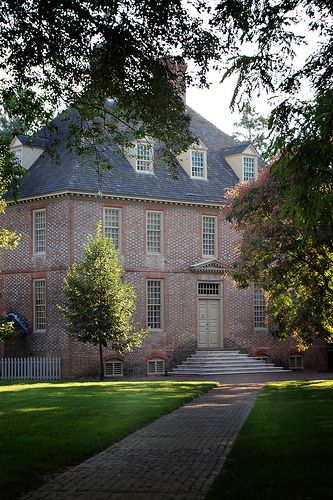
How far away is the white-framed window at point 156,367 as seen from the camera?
35.8 meters

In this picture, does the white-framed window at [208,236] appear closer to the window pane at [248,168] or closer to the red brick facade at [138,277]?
the red brick facade at [138,277]

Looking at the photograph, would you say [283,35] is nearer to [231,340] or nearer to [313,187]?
[313,187]

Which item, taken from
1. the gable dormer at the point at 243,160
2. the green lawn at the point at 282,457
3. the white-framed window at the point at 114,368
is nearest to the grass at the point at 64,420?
the green lawn at the point at 282,457

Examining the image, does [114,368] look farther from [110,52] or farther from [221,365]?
[110,52]

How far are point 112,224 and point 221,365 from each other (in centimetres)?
747

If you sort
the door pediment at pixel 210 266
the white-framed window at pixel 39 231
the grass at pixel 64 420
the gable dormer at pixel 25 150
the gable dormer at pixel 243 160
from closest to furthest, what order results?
the grass at pixel 64 420 < the white-framed window at pixel 39 231 < the door pediment at pixel 210 266 < the gable dormer at pixel 25 150 < the gable dormer at pixel 243 160

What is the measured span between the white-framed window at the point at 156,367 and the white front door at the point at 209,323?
90.3 inches

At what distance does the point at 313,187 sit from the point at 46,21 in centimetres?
456

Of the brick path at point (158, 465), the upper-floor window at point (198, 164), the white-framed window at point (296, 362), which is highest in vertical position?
the upper-floor window at point (198, 164)

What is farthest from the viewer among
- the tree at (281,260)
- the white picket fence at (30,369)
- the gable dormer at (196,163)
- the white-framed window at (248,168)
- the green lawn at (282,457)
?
the white-framed window at (248,168)

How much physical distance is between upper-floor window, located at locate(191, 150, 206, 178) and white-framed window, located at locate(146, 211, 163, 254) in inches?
144

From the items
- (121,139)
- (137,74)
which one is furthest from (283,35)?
(121,139)

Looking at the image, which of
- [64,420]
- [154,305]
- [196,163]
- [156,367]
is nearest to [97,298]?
[154,305]

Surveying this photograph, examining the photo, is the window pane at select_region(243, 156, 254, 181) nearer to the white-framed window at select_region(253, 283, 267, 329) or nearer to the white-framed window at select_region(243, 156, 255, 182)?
the white-framed window at select_region(243, 156, 255, 182)
